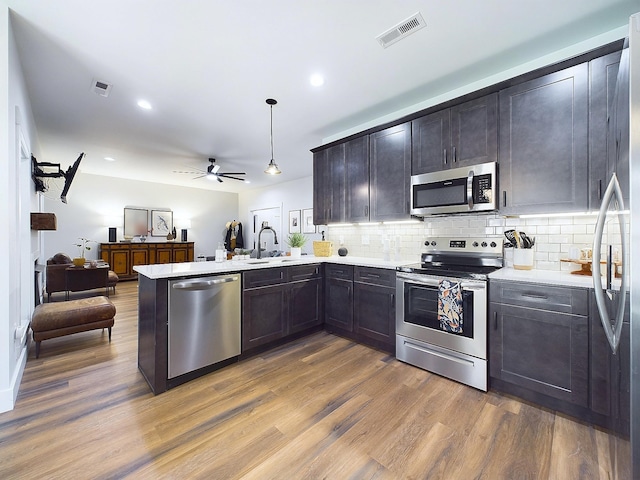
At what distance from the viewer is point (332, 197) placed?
3850 mm

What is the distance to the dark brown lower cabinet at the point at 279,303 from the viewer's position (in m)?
2.74

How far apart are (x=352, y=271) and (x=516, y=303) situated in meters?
1.57

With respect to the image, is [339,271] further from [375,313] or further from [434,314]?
[434,314]

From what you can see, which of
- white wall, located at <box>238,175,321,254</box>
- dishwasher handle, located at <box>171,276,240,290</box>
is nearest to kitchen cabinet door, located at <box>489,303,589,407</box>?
dishwasher handle, located at <box>171,276,240,290</box>

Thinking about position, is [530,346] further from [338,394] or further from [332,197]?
[332,197]

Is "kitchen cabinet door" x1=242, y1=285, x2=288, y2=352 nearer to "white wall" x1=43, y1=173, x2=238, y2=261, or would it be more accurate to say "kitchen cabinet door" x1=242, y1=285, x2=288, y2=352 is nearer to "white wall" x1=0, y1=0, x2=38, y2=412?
"white wall" x1=0, y1=0, x2=38, y2=412

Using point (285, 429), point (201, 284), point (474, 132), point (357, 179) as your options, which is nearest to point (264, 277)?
point (201, 284)

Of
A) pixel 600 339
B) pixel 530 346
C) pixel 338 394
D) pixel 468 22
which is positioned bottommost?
pixel 338 394

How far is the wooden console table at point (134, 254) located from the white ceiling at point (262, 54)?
345 centimetres

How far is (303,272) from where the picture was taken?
3.26 metres

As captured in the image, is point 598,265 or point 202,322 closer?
point 598,265

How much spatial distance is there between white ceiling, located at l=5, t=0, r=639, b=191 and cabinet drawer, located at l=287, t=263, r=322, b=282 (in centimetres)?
193

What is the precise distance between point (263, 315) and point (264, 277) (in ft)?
1.28

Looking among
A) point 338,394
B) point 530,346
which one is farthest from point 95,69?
point 530,346
